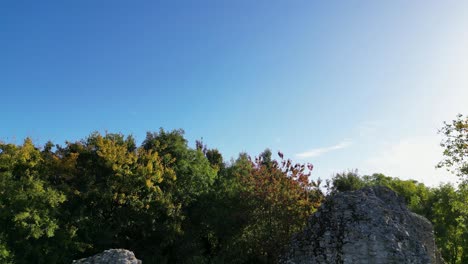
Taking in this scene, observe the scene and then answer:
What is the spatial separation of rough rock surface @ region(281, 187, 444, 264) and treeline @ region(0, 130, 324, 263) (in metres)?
5.44

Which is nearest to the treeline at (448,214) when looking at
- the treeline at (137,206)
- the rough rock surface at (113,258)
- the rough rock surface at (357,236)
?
the treeline at (137,206)

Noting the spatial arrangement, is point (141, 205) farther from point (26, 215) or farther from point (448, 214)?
point (448, 214)

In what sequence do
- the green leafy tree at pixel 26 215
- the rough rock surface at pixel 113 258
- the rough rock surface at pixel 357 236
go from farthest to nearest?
the green leafy tree at pixel 26 215 → the rough rock surface at pixel 357 236 → the rough rock surface at pixel 113 258

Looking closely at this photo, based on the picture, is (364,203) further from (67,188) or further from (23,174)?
(23,174)

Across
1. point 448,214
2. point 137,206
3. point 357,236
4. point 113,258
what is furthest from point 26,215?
point 448,214

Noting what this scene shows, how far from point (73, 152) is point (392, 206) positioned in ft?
58.6

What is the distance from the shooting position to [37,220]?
58.3 ft

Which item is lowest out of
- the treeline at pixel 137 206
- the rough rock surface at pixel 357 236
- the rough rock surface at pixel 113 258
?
the rough rock surface at pixel 113 258

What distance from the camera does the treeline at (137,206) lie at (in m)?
18.3

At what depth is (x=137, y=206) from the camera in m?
21.6

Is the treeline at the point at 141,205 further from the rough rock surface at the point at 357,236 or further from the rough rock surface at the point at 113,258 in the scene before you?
the rough rock surface at the point at 113,258

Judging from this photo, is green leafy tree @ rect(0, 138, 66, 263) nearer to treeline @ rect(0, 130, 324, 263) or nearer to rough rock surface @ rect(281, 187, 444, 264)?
treeline @ rect(0, 130, 324, 263)

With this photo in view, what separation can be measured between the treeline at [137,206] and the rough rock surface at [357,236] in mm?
5440

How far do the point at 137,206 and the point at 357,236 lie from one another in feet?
42.5
